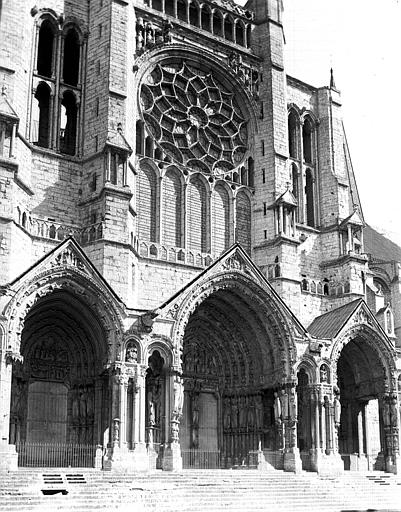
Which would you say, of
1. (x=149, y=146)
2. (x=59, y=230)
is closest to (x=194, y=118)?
(x=149, y=146)

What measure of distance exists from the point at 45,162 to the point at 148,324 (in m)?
6.67

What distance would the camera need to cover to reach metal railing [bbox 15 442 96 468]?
21.7 m

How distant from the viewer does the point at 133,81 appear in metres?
27.1

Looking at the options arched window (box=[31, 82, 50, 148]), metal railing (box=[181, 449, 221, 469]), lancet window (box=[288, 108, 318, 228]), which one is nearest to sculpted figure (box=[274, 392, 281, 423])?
metal railing (box=[181, 449, 221, 469])

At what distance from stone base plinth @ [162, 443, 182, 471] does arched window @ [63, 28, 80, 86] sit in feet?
43.4

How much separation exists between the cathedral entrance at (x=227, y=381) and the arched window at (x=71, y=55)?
9355mm

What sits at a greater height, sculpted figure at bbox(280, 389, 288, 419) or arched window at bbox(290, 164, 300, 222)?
arched window at bbox(290, 164, 300, 222)

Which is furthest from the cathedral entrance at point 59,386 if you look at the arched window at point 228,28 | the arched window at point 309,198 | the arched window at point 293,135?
the arched window at point 228,28

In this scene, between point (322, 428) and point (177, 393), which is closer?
point (177, 393)

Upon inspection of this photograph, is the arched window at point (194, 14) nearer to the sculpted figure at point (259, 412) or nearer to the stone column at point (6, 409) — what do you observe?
the sculpted figure at point (259, 412)

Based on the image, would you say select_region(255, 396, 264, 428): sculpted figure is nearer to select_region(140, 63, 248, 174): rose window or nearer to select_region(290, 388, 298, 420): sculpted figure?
select_region(290, 388, 298, 420): sculpted figure

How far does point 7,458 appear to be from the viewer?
19.1 metres

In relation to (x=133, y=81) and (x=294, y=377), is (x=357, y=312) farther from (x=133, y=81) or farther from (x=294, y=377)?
(x=133, y=81)

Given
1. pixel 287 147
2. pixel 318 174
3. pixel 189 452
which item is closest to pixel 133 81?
pixel 287 147
